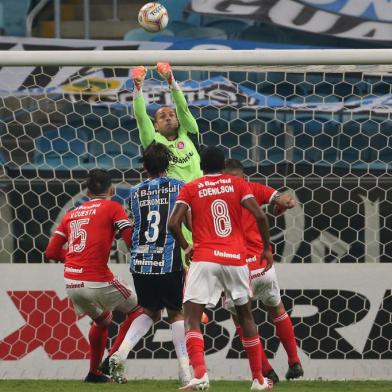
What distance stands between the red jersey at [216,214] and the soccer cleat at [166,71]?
104 cm

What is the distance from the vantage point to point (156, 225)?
5.92 meters

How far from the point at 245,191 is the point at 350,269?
160 cm

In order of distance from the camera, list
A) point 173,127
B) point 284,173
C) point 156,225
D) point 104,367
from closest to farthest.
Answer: point 156,225 < point 104,367 < point 173,127 < point 284,173

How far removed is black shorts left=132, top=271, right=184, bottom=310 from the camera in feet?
19.5

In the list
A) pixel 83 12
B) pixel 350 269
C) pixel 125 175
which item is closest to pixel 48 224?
pixel 125 175

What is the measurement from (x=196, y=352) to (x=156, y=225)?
848mm

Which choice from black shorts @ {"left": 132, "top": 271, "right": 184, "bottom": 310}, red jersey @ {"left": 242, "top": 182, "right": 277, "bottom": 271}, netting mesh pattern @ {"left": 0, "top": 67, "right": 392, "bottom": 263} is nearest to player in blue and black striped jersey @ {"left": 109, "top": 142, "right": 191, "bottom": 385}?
black shorts @ {"left": 132, "top": 271, "right": 184, "bottom": 310}

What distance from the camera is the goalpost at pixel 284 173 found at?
22.5 feet

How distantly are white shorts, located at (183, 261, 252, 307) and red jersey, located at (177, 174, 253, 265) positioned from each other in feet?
0.13

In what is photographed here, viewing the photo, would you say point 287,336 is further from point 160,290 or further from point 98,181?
point 98,181

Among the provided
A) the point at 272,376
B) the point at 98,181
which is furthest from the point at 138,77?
the point at 272,376

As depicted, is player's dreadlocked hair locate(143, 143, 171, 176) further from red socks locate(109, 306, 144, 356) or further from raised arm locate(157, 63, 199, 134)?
red socks locate(109, 306, 144, 356)

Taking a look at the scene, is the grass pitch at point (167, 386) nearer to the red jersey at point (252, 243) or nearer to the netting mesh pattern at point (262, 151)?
the red jersey at point (252, 243)

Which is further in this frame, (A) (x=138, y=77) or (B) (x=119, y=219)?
(A) (x=138, y=77)
